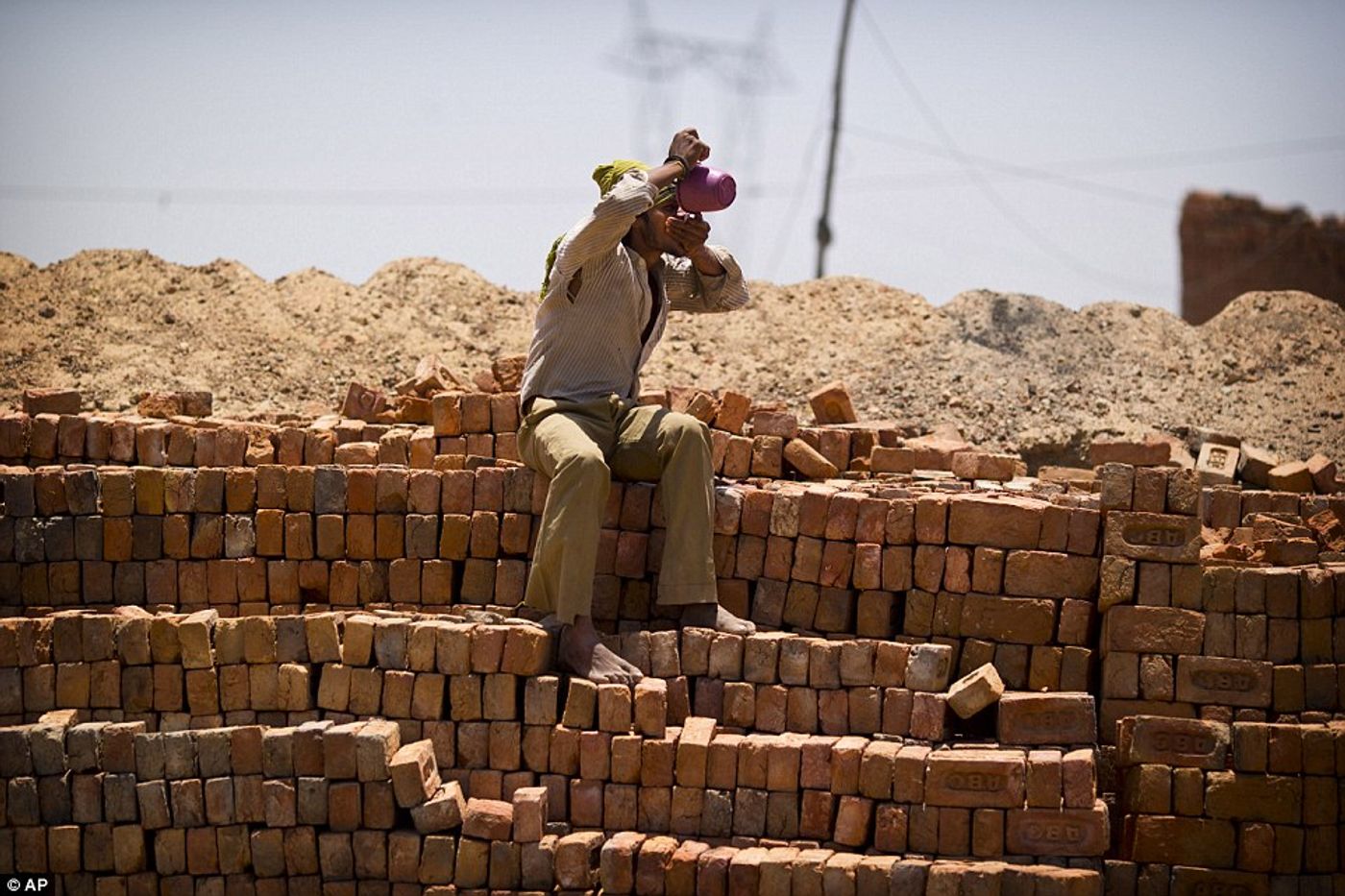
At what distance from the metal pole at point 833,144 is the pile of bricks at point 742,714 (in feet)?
43.0

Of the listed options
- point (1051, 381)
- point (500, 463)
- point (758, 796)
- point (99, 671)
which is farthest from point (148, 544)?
point (1051, 381)

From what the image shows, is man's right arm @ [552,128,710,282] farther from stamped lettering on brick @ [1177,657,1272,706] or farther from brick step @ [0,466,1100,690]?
stamped lettering on brick @ [1177,657,1272,706]

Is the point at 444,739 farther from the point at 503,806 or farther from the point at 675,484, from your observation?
the point at 675,484

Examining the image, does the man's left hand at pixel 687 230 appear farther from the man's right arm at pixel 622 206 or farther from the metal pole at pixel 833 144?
the metal pole at pixel 833 144

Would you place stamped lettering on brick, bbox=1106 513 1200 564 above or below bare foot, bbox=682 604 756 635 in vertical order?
above

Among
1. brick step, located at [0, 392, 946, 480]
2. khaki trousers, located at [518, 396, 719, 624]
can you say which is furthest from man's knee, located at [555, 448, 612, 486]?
brick step, located at [0, 392, 946, 480]

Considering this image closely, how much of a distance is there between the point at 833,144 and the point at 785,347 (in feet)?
24.4

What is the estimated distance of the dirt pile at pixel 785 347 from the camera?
14.6 m

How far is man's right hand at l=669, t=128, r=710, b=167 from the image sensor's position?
9.12m

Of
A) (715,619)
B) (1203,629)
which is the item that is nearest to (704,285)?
(715,619)

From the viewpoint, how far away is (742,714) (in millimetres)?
8734

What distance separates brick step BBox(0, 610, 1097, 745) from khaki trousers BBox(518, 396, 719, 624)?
0.80 feet

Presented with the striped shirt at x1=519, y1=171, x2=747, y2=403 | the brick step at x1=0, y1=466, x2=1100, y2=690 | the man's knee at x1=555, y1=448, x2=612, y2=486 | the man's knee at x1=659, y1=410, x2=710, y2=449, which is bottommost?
the brick step at x1=0, y1=466, x2=1100, y2=690

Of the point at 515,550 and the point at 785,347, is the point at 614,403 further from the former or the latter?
the point at 785,347
